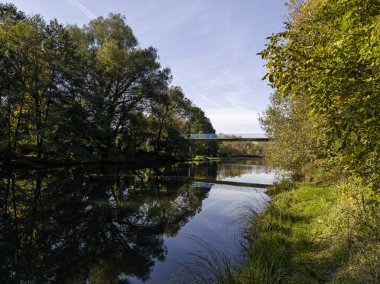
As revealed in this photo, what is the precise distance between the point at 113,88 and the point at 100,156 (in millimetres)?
9475

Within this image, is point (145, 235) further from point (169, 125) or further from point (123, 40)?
point (169, 125)

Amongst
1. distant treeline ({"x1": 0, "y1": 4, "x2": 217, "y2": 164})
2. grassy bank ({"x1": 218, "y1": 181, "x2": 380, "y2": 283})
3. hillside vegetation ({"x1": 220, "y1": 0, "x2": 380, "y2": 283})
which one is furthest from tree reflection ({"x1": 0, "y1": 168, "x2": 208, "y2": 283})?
distant treeline ({"x1": 0, "y1": 4, "x2": 217, "y2": 164})

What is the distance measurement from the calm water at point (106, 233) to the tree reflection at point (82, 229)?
2 cm

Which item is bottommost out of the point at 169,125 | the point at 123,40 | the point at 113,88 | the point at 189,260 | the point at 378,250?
the point at 189,260

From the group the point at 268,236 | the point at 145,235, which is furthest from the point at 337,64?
the point at 145,235

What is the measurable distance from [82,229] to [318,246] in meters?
8.11

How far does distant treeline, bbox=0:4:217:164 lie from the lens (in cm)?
2703

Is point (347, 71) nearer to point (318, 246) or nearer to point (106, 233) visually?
point (318, 246)

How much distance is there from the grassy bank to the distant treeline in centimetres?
2436

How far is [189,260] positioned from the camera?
29.4 ft

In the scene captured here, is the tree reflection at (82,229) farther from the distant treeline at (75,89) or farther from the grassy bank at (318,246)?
the distant treeline at (75,89)

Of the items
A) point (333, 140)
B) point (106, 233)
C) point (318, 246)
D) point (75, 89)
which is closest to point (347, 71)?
point (333, 140)

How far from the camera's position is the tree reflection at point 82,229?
7941mm

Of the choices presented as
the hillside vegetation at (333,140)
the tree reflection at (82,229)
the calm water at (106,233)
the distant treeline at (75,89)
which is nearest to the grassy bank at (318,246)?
the hillside vegetation at (333,140)
